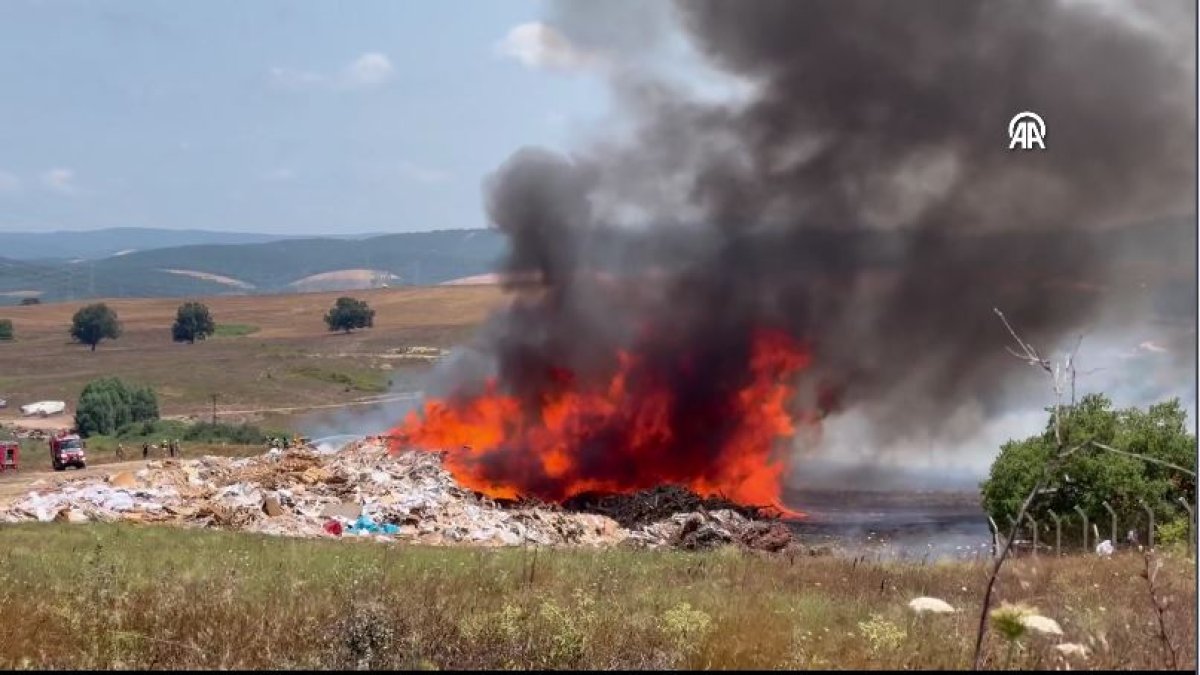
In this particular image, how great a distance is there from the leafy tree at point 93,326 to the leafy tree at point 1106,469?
16721cm

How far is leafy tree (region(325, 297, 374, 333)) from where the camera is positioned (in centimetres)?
18675

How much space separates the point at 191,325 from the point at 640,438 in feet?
509

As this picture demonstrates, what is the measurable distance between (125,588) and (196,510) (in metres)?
21.6

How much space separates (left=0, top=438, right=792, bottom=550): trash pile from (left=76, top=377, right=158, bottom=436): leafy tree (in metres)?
61.8

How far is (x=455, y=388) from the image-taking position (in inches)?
2071

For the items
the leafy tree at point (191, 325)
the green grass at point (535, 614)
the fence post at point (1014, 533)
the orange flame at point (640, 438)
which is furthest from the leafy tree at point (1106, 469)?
the leafy tree at point (191, 325)

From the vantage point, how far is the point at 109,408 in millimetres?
103125

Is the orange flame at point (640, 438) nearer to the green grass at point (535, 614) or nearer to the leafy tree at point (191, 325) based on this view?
the green grass at point (535, 614)

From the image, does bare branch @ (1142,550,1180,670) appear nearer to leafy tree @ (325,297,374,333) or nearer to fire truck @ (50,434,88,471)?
fire truck @ (50,434,88,471)

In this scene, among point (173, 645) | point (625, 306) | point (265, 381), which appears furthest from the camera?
point (265, 381)

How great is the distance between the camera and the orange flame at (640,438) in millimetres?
46500

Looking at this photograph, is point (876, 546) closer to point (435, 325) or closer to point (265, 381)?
point (265, 381)

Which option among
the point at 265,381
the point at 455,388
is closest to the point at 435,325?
the point at 265,381

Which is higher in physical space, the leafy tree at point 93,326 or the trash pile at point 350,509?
the leafy tree at point 93,326
